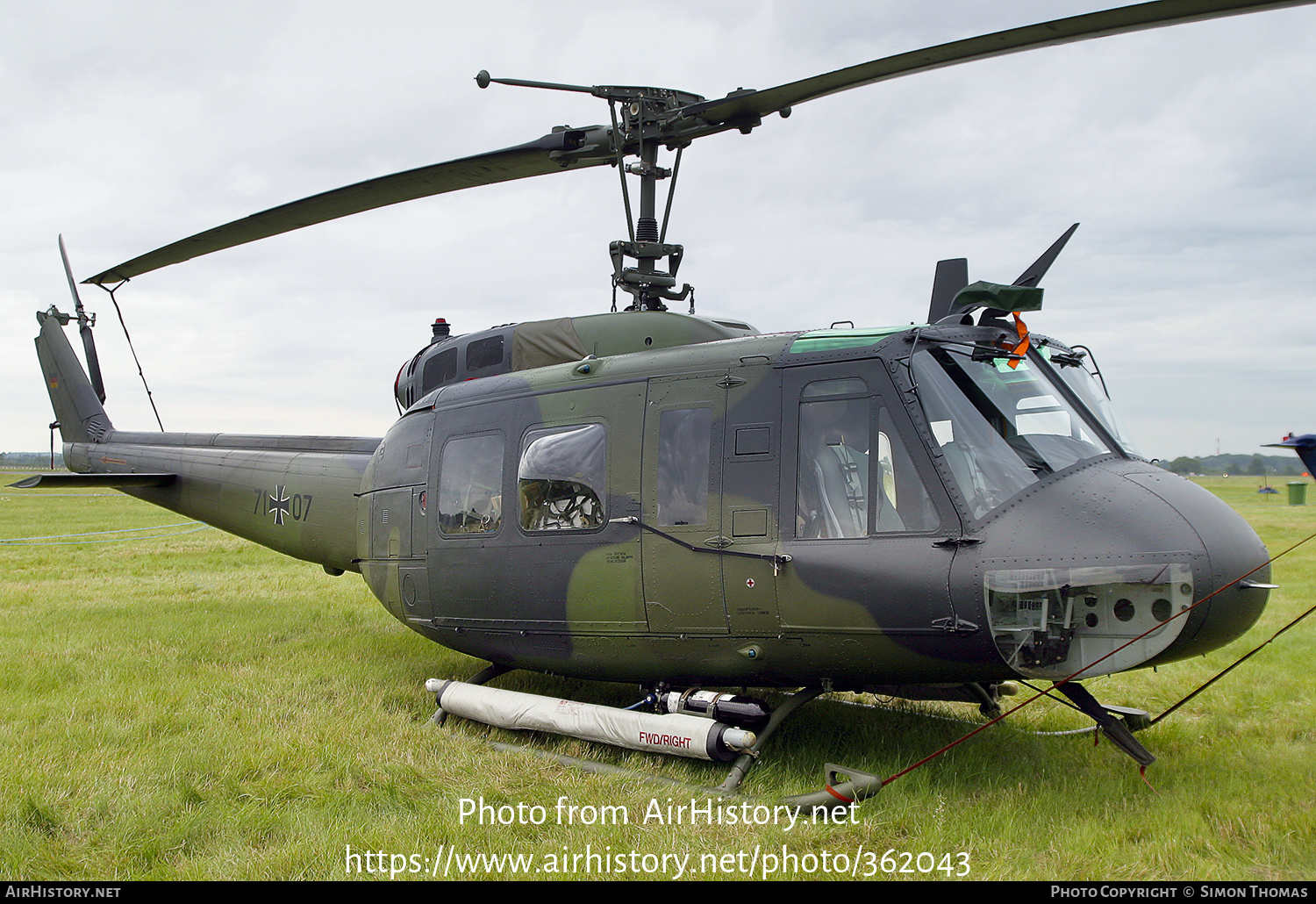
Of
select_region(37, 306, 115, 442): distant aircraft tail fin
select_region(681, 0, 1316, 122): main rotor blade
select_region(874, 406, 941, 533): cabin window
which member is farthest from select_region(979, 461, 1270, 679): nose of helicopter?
select_region(37, 306, 115, 442): distant aircraft tail fin

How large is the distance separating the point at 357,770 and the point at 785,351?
138 inches

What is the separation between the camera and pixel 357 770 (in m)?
5.56

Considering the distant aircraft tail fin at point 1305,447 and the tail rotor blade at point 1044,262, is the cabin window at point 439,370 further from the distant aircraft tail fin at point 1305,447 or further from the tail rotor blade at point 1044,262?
the distant aircraft tail fin at point 1305,447

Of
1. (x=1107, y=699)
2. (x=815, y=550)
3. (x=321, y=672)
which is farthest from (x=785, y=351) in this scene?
(x=321, y=672)

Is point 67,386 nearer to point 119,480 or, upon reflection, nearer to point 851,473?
point 119,480

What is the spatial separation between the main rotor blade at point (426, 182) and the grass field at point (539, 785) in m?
3.66

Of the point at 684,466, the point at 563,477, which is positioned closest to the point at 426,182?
the point at 563,477

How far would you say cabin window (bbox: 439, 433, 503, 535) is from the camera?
6.55 meters

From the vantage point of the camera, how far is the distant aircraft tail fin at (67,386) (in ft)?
39.3

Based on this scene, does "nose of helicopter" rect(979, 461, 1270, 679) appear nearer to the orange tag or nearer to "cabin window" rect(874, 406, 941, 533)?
"cabin window" rect(874, 406, 941, 533)

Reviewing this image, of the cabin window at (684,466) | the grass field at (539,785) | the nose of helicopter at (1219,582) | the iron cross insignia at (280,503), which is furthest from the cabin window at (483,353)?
the nose of helicopter at (1219,582)

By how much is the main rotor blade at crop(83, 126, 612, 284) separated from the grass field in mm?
3660
